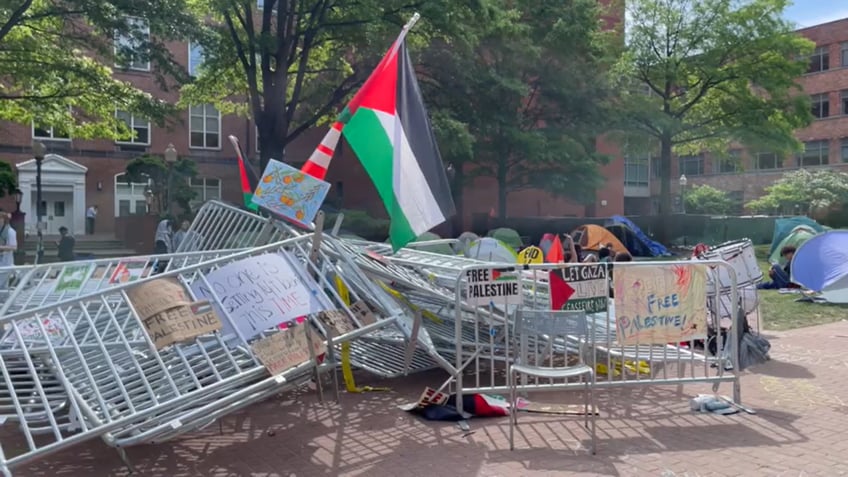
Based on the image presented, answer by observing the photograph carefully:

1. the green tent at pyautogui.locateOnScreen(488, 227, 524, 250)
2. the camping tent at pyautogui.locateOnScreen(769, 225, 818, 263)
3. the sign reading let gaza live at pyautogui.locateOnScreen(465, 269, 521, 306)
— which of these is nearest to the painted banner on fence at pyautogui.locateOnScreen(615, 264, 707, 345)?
the sign reading let gaza live at pyautogui.locateOnScreen(465, 269, 521, 306)

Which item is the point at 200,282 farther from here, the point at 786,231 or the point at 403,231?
the point at 786,231

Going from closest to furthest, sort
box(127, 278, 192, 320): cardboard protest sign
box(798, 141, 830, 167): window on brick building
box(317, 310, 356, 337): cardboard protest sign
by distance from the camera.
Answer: box(127, 278, 192, 320): cardboard protest sign
box(317, 310, 356, 337): cardboard protest sign
box(798, 141, 830, 167): window on brick building

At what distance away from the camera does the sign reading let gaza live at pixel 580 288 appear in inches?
256

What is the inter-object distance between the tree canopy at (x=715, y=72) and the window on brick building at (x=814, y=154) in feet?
73.4

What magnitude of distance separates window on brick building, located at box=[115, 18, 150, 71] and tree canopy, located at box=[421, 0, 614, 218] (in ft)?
32.5

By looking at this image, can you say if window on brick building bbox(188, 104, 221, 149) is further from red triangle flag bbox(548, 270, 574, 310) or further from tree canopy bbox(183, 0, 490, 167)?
red triangle flag bbox(548, 270, 574, 310)

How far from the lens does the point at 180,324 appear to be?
4754 millimetres

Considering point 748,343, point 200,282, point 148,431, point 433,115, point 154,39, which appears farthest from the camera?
point 433,115

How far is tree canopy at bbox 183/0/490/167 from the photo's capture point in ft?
61.0

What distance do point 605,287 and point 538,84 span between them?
23.2 m

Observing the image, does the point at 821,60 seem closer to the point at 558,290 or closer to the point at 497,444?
the point at 558,290

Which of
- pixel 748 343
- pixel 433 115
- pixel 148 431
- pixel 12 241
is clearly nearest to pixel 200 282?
pixel 148 431

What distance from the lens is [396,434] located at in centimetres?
598

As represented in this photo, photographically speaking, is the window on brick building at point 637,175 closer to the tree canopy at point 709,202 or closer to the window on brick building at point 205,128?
the tree canopy at point 709,202
